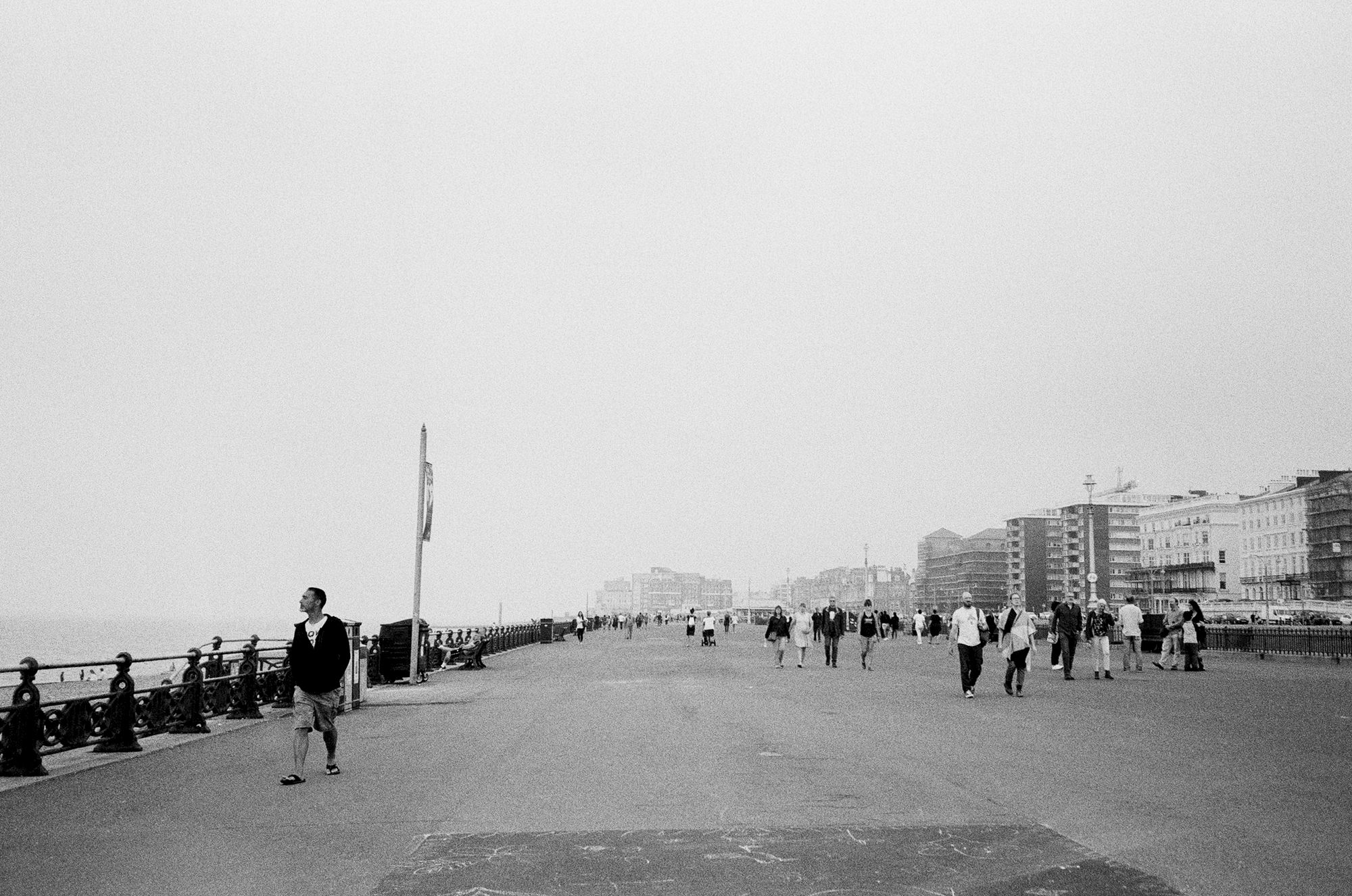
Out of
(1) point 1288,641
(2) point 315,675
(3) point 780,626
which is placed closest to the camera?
(2) point 315,675

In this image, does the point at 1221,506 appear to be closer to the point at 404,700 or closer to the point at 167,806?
the point at 404,700

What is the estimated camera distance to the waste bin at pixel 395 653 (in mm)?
30156

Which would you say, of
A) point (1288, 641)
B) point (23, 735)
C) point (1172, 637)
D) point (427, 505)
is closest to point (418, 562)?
point (427, 505)

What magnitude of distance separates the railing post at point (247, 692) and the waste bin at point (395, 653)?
1101 cm

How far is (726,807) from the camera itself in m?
9.42

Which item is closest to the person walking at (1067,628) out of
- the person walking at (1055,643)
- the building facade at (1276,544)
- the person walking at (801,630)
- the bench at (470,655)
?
the person walking at (1055,643)

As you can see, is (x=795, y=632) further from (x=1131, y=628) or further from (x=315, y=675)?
(x=315, y=675)

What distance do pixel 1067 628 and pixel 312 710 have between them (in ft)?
69.0

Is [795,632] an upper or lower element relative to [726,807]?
upper

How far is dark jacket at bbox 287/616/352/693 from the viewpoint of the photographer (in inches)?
448

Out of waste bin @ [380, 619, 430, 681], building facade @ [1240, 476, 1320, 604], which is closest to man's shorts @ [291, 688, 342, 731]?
waste bin @ [380, 619, 430, 681]

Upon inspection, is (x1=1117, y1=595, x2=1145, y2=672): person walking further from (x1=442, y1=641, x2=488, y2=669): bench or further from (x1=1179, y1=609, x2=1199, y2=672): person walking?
(x1=442, y1=641, x2=488, y2=669): bench

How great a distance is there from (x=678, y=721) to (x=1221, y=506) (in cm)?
14930

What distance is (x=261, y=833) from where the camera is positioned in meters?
8.59
